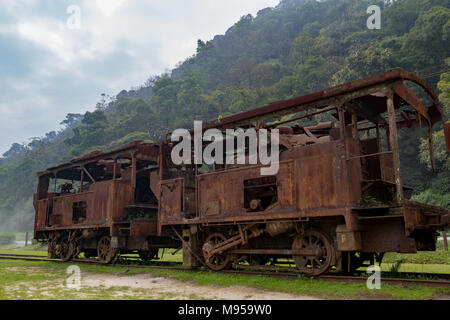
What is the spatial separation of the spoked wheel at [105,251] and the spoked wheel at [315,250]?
309 inches

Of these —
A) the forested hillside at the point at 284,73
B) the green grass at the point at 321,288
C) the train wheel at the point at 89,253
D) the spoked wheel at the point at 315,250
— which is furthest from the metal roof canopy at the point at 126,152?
the forested hillside at the point at 284,73

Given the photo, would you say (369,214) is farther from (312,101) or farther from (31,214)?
(31,214)

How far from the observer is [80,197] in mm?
16062

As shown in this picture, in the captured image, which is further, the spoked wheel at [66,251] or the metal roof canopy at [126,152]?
the spoked wheel at [66,251]

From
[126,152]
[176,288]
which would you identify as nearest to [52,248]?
[126,152]

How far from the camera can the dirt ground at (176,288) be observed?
7.06 metres

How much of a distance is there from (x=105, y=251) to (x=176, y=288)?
743cm

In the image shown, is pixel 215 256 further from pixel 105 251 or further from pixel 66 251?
pixel 66 251

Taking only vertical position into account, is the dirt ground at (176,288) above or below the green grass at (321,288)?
below

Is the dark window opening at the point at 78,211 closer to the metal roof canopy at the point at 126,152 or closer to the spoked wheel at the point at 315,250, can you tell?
the metal roof canopy at the point at 126,152

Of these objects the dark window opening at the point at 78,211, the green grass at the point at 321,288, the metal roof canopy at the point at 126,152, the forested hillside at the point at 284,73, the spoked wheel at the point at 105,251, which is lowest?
the green grass at the point at 321,288

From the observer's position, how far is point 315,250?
871 centimetres
